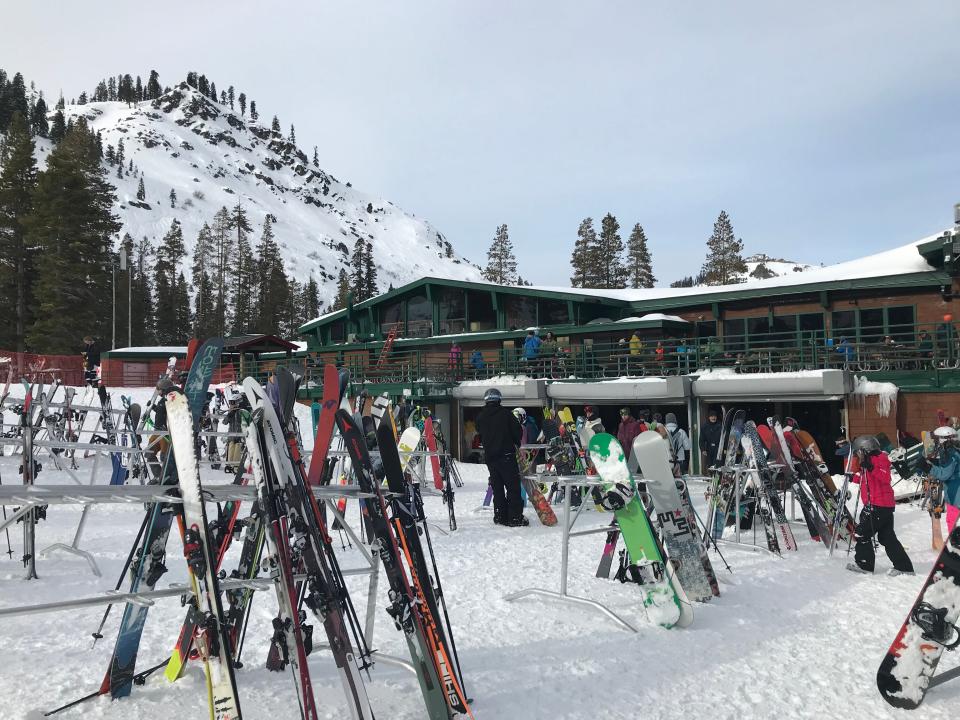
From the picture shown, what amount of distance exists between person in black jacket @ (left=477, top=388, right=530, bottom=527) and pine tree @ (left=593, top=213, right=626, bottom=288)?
52668mm

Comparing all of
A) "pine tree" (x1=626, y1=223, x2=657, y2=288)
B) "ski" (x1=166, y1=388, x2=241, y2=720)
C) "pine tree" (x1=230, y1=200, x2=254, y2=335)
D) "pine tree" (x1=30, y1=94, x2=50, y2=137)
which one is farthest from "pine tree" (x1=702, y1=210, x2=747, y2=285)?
"pine tree" (x1=30, y1=94, x2=50, y2=137)

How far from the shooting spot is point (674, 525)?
5.39 metres

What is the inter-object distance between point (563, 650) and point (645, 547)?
3.60 ft

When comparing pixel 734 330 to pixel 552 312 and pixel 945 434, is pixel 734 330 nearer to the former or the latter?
pixel 552 312

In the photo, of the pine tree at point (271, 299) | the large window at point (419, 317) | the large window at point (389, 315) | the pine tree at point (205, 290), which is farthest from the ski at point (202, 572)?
the pine tree at point (205, 290)

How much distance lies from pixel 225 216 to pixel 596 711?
90045 mm

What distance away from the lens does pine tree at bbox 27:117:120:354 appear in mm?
38406

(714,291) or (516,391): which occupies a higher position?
(714,291)

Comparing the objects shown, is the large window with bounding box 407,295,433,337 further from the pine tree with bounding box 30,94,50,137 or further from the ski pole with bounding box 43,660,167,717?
the pine tree with bounding box 30,94,50,137

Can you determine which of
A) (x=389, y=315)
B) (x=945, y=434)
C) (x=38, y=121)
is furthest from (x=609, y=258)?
(x=38, y=121)

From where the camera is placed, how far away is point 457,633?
4.51 meters

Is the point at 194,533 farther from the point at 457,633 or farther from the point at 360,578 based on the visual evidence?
the point at 360,578

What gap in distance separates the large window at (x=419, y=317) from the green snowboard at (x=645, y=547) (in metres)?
24.0

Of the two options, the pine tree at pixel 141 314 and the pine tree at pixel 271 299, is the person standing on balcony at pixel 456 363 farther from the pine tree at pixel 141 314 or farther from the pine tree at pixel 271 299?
the pine tree at pixel 271 299
